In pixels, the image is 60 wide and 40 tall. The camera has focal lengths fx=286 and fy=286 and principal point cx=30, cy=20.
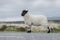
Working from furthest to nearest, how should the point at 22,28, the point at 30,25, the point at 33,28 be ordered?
the point at 22,28
the point at 33,28
the point at 30,25

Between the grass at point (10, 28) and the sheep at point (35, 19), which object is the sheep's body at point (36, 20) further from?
the grass at point (10, 28)

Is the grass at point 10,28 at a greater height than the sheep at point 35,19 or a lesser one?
lesser

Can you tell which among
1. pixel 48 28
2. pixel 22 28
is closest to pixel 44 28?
pixel 48 28

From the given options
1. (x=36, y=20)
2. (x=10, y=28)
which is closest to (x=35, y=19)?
(x=36, y=20)

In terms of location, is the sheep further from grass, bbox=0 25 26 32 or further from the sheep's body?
grass, bbox=0 25 26 32

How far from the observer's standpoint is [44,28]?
17922 millimetres

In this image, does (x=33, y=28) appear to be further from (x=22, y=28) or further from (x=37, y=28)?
(x=22, y=28)

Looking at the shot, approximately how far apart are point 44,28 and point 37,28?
1256 mm

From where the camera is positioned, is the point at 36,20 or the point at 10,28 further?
the point at 10,28

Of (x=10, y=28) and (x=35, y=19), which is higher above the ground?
(x=35, y=19)

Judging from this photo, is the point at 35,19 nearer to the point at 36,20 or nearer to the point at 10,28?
the point at 36,20

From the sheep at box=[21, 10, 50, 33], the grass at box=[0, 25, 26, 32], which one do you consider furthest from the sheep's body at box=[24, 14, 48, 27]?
the grass at box=[0, 25, 26, 32]

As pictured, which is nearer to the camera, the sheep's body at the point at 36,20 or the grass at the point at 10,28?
the sheep's body at the point at 36,20

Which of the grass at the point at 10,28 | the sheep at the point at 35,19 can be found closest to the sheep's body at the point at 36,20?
the sheep at the point at 35,19
